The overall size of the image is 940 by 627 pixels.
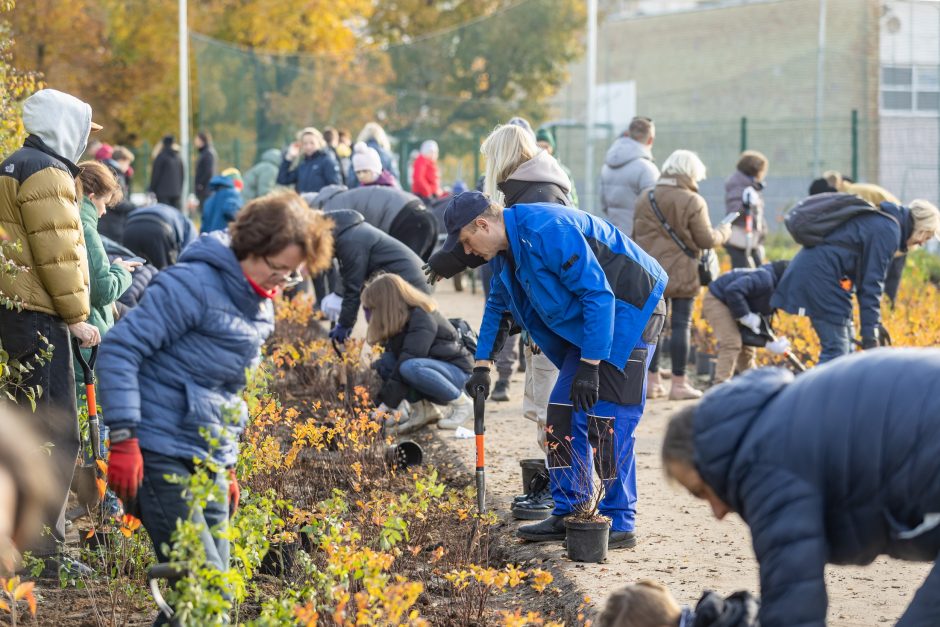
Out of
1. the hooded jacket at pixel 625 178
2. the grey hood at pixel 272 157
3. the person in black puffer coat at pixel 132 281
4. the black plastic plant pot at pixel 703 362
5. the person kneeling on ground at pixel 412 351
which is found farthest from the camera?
the grey hood at pixel 272 157

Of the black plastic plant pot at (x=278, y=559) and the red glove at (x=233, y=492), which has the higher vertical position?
the red glove at (x=233, y=492)

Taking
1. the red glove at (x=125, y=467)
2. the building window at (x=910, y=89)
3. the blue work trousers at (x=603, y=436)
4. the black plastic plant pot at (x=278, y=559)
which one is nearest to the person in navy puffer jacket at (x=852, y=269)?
the blue work trousers at (x=603, y=436)

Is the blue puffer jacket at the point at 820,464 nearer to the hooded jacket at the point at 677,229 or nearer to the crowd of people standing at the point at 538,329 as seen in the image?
the crowd of people standing at the point at 538,329

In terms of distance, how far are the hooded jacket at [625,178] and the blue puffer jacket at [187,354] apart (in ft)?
20.9

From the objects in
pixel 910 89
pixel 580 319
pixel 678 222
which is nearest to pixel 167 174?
pixel 678 222

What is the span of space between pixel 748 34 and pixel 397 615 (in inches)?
1223

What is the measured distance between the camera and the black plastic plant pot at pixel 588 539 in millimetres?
5462

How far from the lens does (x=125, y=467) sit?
368 centimetres

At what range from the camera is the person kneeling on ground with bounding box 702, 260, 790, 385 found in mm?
9570

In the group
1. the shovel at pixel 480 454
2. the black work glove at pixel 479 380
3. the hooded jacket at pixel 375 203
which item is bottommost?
the shovel at pixel 480 454

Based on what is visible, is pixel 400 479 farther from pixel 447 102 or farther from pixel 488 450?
pixel 447 102

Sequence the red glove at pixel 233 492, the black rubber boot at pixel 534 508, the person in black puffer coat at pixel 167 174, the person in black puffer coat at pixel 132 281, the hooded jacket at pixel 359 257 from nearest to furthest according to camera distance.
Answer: the red glove at pixel 233 492 → the black rubber boot at pixel 534 508 → the person in black puffer coat at pixel 132 281 → the hooded jacket at pixel 359 257 → the person in black puffer coat at pixel 167 174

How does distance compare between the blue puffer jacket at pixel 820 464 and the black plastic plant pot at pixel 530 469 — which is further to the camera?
the black plastic plant pot at pixel 530 469

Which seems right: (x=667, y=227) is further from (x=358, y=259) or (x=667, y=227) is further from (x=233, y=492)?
(x=233, y=492)
